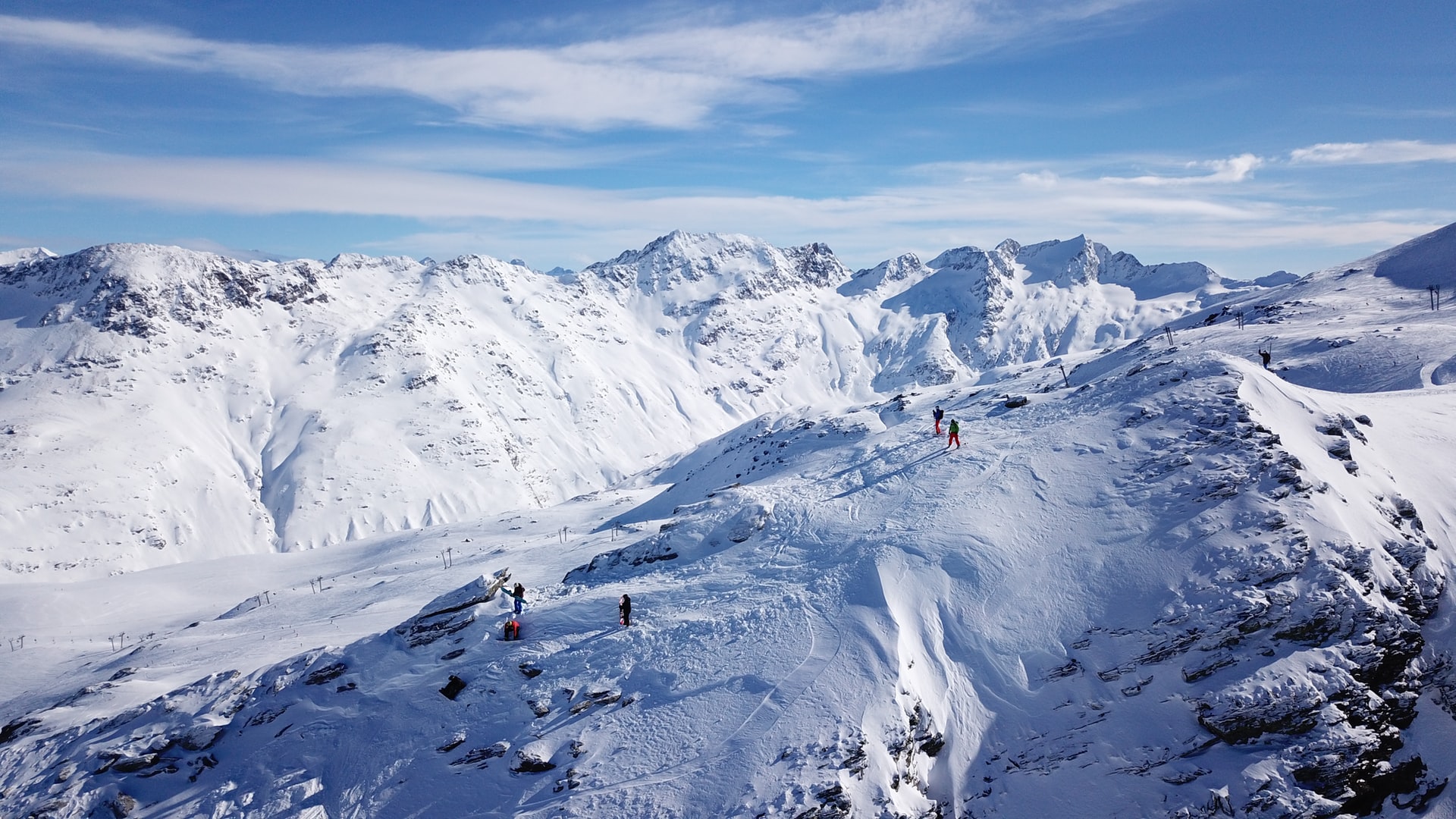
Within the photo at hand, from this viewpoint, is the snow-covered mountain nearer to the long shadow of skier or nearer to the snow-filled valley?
the long shadow of skier

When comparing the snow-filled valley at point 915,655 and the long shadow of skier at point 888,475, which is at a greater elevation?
the long shadow of skier at point 888,475

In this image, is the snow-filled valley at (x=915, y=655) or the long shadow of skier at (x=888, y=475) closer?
the snow-filled valley at (x=915, y=655)

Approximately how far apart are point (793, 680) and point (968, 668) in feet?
18.6

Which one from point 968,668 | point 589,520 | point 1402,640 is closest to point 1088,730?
point 968,668

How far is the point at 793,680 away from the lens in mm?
21031

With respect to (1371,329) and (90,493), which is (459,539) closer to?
(1371,329)

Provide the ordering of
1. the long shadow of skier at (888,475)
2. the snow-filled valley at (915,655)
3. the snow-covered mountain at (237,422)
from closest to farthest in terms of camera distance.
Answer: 1. the snow-filled valley at (915,655)
2. the long shadow of skier at (888,475)
3. the snow-covered mountain at (237,422)

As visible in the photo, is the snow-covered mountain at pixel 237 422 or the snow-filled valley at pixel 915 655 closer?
the snow-filled valley at pixel 915 655

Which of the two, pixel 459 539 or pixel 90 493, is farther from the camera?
pixel 90 493

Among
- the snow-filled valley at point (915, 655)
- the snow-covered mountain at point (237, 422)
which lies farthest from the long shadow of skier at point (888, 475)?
the snow-covered mountain at point (237, 422)

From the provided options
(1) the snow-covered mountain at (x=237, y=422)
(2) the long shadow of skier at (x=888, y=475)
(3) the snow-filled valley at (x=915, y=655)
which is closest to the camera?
(3) the snow-filled valley at (x=915, y=655)

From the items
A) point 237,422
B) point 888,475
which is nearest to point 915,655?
point 888,475

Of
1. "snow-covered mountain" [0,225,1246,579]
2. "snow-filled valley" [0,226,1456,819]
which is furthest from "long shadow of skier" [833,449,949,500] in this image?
"snow-covered mountain" [0,225,1246,579]

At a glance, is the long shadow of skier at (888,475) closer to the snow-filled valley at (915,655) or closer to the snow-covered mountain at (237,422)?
the snow-filled valley at (915,655)
